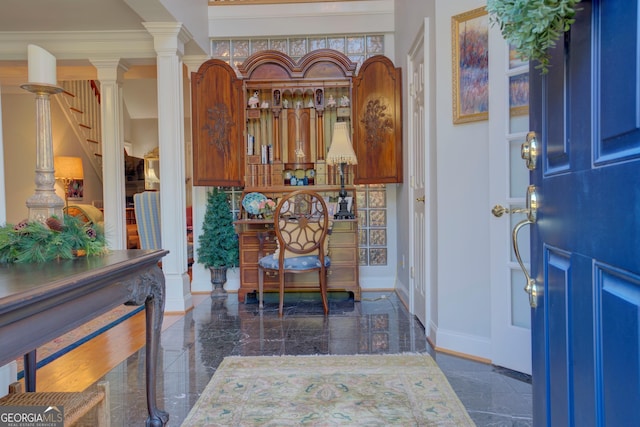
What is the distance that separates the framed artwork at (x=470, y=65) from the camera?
7.98 ft

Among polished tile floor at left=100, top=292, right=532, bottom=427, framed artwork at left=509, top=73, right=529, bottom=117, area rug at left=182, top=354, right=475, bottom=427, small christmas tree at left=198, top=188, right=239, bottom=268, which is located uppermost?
framed artwork at left=509, top=73, right=529, bottom=117

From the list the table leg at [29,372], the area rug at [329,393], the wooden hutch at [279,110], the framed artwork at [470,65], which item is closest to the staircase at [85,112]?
the wooden hutch at [279,110]

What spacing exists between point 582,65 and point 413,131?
286 cm

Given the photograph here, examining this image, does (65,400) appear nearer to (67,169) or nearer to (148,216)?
(148,216)

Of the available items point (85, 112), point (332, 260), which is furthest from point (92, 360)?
point (85, 112)

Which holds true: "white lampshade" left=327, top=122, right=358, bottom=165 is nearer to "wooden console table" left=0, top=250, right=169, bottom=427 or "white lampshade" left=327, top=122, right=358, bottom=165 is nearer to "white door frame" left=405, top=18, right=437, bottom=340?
"white door frame" left=405, top=18, right=437, bottom=340

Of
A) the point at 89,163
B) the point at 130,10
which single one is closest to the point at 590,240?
the point at 130,10

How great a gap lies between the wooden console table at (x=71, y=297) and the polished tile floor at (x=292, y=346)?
1.66 ft

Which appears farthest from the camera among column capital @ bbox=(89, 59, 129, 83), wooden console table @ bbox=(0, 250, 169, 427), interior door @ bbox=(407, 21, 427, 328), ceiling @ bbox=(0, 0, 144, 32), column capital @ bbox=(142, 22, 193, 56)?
column capital @ bbox=(89, 59, 129, 83)

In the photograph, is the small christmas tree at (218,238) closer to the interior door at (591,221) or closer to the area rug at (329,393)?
the area rug at (329,393)

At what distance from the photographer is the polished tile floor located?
195 cm

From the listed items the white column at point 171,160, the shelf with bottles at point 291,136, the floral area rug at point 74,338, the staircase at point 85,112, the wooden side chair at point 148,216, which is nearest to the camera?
the floral area rug at point 74,338

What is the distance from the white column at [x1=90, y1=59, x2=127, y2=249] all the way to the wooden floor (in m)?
1.64

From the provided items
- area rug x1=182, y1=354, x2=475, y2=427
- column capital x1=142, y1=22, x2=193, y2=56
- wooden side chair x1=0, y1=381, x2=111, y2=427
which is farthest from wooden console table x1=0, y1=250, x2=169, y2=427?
column capital x1=142, y1=22, x2=193, y2=56
